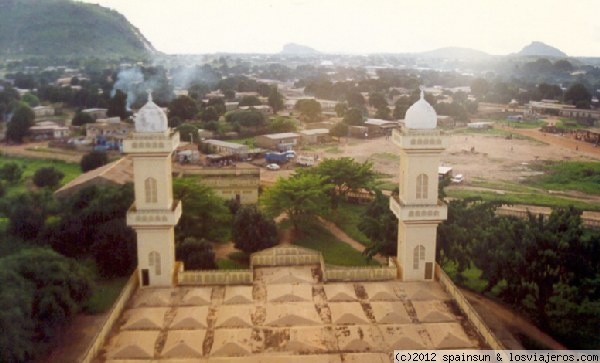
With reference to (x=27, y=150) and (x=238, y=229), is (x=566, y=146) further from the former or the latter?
(x=27, y=150)

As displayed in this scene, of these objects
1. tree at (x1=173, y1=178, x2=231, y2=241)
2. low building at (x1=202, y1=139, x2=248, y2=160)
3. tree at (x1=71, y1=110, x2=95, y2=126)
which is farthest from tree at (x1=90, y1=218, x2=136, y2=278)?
tree at (x1=71, y1=110, x2=95, y2=126)

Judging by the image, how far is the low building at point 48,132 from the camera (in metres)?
54.0

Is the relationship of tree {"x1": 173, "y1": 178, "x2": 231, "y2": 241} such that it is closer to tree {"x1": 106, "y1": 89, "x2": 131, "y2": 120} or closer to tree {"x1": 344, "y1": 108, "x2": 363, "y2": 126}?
tree {"x1": 344, "y1": 108, "x2": 363, "y2": 126}

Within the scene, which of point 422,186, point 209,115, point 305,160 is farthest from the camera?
point 209,115

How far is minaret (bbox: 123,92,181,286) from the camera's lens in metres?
15.4

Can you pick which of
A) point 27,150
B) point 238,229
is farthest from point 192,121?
point 238,229

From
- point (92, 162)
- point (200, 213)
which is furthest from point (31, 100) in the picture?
point (200, 213)

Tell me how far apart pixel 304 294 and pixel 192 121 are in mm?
49760

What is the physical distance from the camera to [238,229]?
86.6ft

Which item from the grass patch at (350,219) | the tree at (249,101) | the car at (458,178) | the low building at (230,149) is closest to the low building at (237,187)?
the grass patch at (350,219)

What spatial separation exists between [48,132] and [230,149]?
1824 cm

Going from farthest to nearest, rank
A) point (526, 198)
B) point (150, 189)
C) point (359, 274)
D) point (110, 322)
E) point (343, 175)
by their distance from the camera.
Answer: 1. point (526, 198)
2. point (343, 175)
3. point (359, 274)
4. point (150, 189)
5. point (110, 322)

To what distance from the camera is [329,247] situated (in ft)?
94.2

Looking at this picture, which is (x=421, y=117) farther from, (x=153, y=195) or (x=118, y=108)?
(x=118, y=108)
